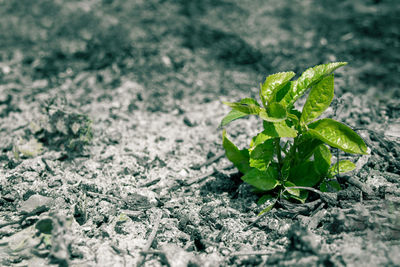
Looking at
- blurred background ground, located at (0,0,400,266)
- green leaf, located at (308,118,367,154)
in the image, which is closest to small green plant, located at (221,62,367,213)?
green leaf, located at (308,118,367,154)

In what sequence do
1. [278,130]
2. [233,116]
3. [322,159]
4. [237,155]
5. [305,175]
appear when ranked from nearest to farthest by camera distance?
[278,130]
[233,116]
[322,159]
[305,175]
[237,155]

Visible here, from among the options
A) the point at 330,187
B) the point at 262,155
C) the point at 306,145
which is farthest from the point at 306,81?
the point at 330,187

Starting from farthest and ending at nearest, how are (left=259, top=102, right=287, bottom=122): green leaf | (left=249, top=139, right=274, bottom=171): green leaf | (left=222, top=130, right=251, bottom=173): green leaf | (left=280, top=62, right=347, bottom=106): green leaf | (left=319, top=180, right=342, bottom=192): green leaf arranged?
(left=222, top=130, right=251, bottom=173): green leaf < (left=319, top=180, right=342, bottom=192): green leaf < (left=249, top=139, right=274, bottom=171): green leaf < (left=280, top=62, right=347, bottom=106): green leaf < (left=259, top=102, right=287, bottom=122): green leaf

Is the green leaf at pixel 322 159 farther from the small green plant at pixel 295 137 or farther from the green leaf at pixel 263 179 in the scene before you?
A: the green leaf at pixel 263 179

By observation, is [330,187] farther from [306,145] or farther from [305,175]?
[306,145]

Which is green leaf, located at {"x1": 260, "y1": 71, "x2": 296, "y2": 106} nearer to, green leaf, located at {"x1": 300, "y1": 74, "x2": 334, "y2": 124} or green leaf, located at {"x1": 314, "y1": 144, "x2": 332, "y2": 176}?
green leaf, located at {"x1": 300, "y1": 74, "x2": 334, "y2": 124}
